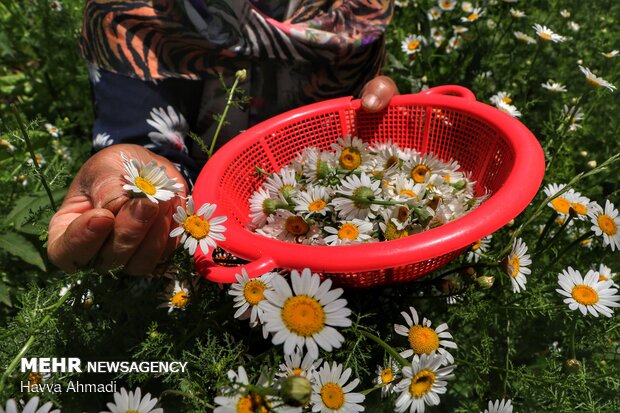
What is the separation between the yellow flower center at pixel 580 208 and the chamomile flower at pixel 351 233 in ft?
1.08

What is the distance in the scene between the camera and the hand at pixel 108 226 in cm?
62

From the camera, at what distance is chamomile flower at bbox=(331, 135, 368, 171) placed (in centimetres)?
92

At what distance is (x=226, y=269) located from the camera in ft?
2.19

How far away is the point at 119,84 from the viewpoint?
0.99 m

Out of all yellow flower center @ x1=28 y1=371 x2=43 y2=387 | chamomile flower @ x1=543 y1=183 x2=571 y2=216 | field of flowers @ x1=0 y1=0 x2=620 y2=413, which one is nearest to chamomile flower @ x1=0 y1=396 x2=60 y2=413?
field of flowers @ x1=0 y1=0 x2=620 y2=413

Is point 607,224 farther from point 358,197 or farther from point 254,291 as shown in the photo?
point 254,291

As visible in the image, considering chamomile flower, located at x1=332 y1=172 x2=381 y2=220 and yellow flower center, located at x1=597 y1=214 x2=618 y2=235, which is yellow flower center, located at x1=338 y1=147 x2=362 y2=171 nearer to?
chamomile flower, located at x1=332 y1=172 x2=381 y2=220

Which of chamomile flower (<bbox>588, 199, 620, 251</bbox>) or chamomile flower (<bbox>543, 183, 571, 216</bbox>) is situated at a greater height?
chamomile flower (<bbox>543, 183, 571, 216</bbox>)

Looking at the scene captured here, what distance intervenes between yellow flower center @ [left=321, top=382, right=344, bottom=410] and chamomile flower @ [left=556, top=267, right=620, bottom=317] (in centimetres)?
34

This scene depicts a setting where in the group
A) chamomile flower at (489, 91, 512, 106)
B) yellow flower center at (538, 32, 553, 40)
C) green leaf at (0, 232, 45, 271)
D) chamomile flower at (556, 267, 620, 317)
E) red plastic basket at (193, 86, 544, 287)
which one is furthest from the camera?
yellow flower center at (538, 32, 553, 40)

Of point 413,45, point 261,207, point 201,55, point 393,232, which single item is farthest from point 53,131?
point 393,232

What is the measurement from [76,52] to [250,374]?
54.8 inches

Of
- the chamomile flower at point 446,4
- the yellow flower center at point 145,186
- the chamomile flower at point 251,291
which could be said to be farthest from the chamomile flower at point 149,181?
the chamomile flower at point 446,4

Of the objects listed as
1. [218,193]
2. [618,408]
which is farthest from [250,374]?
[618,408]
